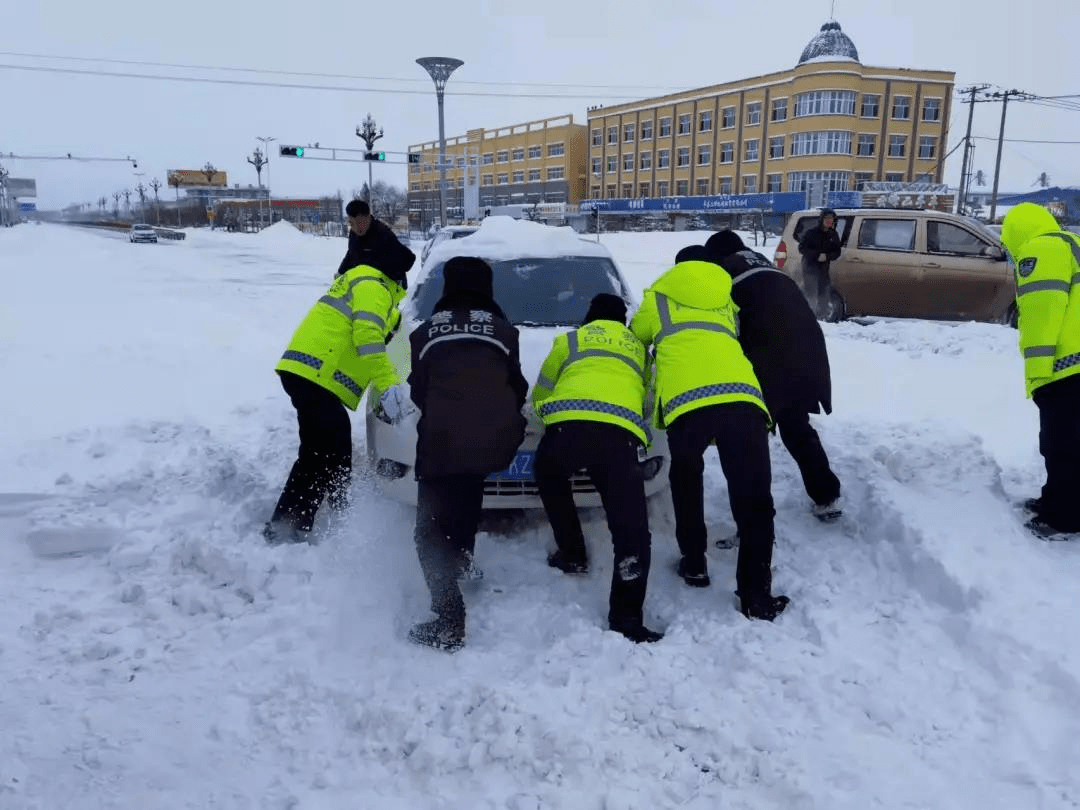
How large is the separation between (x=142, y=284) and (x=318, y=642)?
1829 cm

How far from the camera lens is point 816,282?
39.0 feet

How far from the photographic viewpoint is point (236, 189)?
11681cm

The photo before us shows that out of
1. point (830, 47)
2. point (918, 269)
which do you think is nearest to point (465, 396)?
point (918, 269)

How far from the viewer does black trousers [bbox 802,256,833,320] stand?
11.8 m

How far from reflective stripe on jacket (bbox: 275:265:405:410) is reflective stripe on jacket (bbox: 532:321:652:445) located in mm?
858

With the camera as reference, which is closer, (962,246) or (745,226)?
(962,246)

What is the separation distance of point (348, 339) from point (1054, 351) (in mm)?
3669

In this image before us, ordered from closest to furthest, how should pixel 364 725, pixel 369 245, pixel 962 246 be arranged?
pixel 364 725 → pixel 369 245 → pixel 962 246

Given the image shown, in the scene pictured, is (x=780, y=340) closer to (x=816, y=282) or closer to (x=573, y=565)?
(x=573, y=565)

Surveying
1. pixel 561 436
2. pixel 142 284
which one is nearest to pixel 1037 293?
pixel 561 436

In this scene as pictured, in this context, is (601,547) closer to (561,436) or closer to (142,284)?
(561,436)

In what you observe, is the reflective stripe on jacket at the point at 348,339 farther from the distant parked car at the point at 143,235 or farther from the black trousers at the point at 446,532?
the distant parked car at the point at 143,235

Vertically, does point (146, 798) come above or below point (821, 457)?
below

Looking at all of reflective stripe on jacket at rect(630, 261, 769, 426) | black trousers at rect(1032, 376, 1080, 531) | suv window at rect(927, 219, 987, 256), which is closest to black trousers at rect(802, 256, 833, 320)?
suv window at rect(927, 219, 987, 256)
